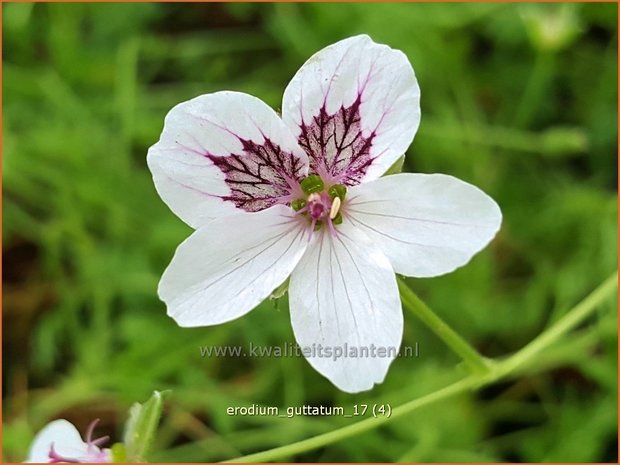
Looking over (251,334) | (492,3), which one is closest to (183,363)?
(251,334)

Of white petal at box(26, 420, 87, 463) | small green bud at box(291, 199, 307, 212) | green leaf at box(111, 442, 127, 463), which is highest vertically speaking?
small green bud at box(291, 199, 307, 212)

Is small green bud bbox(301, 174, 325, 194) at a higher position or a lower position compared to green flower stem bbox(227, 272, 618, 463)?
higher

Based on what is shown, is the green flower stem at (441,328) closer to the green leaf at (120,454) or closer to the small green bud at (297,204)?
the small green bud at (297,204)

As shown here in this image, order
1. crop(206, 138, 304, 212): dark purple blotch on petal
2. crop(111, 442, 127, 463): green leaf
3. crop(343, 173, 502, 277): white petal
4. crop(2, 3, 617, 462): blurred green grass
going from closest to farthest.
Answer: crop(343, 173, 502, 277): white petal, crop(206, 138, 304, 212): dark purple blotch on petal, crop(111, 442, 127, 463): green leaf, crop(2, 3, 617, 462): blurred green grass

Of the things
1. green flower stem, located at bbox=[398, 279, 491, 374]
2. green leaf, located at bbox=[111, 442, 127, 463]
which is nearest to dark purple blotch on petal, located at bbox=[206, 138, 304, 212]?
green flower stem, located at bbox=[398, 279, 491, 374]

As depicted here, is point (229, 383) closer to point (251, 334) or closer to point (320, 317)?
point (251, 334)

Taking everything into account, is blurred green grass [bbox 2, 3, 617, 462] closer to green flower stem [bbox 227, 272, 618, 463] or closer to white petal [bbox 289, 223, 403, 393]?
green flower stem [bbox 227, 272, 618, 463]

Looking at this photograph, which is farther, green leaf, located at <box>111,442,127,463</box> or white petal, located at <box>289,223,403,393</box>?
green leaf, located at <box>111,442,127,463</box>

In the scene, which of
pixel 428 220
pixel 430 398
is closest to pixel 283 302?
pixel 430 398
